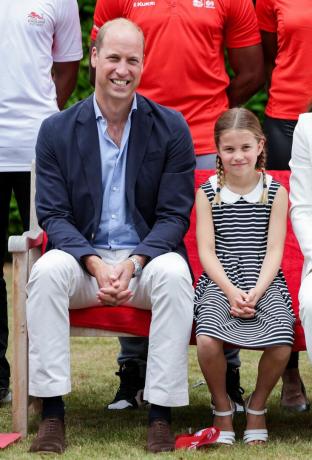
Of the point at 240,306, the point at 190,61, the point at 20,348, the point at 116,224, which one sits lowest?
the point at 20,348

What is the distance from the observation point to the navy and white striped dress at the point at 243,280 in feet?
17.0

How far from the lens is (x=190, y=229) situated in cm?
612

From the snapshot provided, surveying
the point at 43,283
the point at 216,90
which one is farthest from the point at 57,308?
the point at 216,90

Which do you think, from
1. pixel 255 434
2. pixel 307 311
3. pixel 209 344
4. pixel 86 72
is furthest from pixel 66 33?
pixel 86 72

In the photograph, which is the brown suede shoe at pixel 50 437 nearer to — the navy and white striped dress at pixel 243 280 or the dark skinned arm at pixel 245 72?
the navy and white striped dress at pixel 243 280

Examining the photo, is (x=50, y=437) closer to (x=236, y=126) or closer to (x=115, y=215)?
(x=115, y=215)

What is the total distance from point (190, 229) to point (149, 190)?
581 millimetres

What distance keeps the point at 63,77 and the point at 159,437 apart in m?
2.20

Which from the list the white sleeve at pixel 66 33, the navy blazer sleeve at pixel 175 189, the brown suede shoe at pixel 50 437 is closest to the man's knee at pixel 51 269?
the navy blazer sleeve at pixel 175 189

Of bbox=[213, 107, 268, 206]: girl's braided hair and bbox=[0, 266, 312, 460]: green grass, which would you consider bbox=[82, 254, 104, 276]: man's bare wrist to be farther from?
bbox=[0, 266, 312, 460]: green grass

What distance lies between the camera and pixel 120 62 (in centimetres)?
553

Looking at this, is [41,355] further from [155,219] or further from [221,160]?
[221,160]

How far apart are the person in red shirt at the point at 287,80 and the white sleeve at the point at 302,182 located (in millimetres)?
616

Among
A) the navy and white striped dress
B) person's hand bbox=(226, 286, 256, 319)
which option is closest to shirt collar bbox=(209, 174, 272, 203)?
the navy and white striped dress
